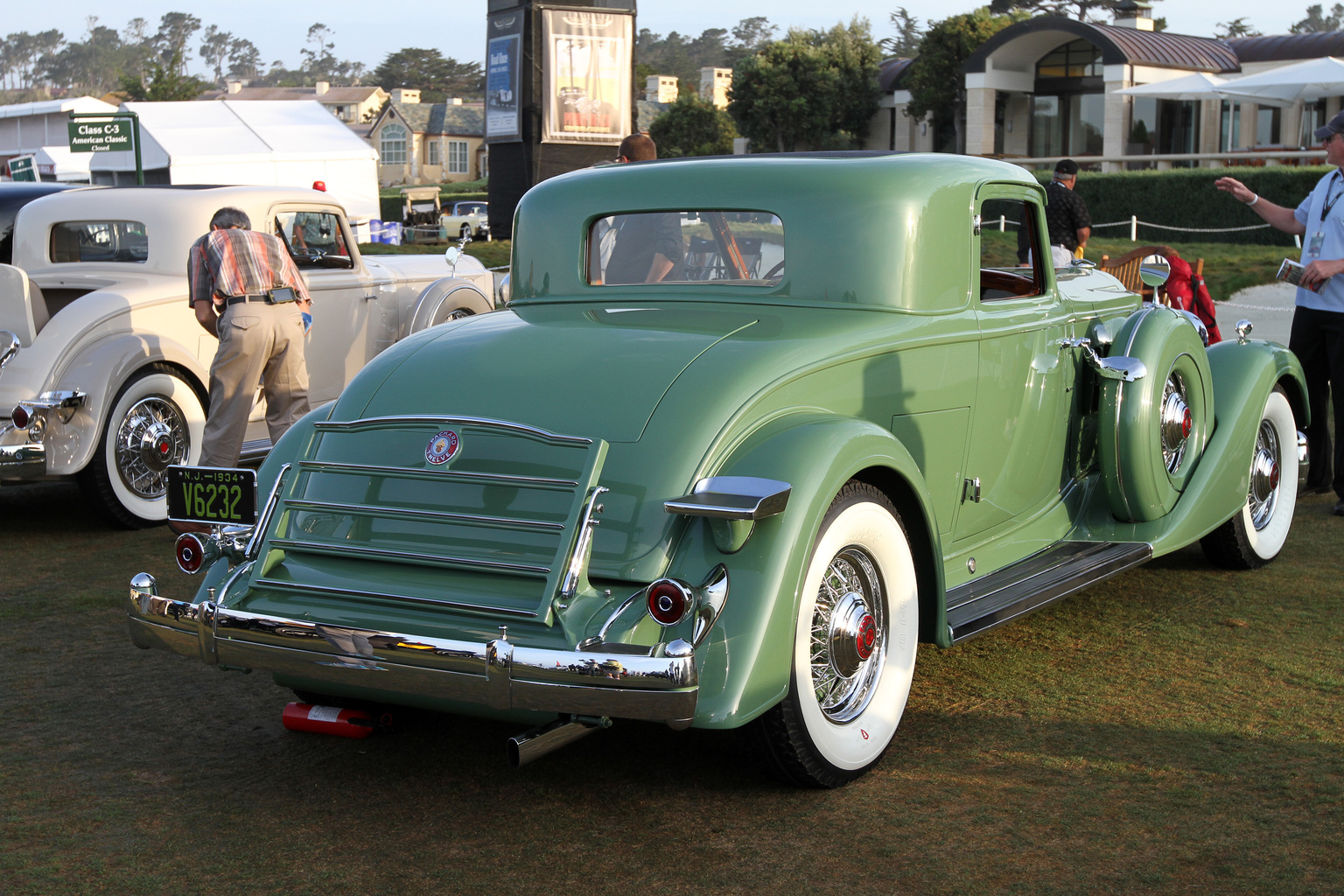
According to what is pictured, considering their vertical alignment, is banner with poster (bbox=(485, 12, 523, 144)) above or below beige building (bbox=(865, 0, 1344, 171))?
below

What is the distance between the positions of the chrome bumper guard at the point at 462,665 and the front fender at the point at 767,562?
0.36ft

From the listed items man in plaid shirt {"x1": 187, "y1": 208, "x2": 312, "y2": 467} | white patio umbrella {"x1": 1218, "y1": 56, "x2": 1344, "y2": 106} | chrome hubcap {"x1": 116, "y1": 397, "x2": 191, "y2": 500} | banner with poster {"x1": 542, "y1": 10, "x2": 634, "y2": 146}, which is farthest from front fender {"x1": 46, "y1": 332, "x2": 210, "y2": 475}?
white patio umbrella {"x1": 1218, "y1": 56, "x2": 1344, "y2": 106}

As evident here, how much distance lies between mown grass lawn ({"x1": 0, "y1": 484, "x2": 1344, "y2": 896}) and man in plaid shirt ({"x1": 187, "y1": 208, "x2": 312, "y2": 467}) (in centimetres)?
220

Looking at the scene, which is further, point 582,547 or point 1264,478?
point 1264,478

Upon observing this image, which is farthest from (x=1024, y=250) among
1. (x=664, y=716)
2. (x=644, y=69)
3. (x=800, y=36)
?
(x=644, y=69)

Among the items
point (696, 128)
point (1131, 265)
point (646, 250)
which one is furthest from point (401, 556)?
point (696, 128)

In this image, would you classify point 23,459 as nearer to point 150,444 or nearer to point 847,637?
point 150,444

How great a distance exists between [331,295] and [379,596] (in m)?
5.62

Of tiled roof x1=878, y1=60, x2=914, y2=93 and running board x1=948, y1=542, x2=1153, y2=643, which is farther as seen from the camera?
tiled roof x1=878, y1=60, x2=914, y2=93

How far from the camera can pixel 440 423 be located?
3455mm

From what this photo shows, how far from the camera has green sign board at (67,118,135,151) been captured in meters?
15.3

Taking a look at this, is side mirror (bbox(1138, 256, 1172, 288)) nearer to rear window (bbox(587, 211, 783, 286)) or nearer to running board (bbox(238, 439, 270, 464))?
rear window (bbox(587, 211, 783, 286))

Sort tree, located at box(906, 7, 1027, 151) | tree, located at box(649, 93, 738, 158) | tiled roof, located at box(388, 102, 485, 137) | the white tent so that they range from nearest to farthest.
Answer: the white tent → tree, located at box(906, 7, 1027, 151) → tree, located at box(649, 93, 738, 158) → tiled roof, located at box(388, 102, 485, 137)

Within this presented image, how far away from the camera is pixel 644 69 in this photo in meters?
101
